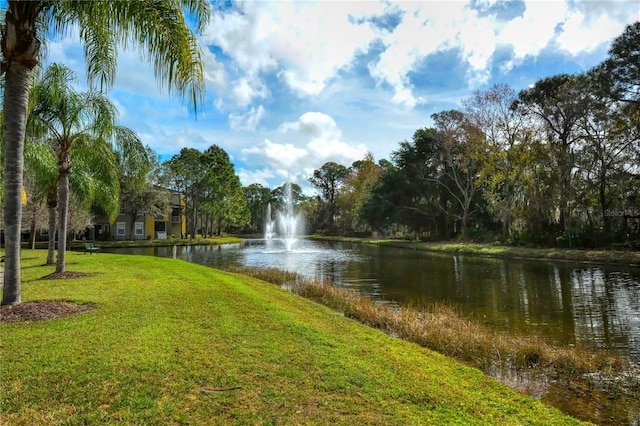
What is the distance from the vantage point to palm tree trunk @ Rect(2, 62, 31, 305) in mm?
6621

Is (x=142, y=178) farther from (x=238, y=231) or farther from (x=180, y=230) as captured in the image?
(x=238, y=231)

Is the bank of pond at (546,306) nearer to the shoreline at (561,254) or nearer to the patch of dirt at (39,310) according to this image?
the shoreline at (561,254)

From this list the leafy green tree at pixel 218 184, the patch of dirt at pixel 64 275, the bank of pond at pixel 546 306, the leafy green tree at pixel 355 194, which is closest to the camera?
the bank of pond at pixel 546 306

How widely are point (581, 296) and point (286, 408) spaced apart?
1309 centimetres

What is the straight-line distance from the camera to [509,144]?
116ft

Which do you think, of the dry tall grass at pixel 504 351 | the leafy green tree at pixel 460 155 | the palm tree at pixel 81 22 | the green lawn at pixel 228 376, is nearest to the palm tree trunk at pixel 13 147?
the palm tree at pixel 81 22

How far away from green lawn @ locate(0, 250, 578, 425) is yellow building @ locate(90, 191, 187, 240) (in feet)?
144

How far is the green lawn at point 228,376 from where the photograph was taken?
3.74m

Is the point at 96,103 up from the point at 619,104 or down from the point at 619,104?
down

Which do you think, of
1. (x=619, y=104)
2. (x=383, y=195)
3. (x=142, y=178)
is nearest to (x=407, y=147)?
(x=383, y=195)

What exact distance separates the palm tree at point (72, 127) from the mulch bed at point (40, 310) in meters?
5.70

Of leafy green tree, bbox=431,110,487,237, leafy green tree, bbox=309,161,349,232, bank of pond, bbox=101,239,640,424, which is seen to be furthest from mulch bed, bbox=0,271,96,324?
leafy green tree, bbox=309,161,349,232

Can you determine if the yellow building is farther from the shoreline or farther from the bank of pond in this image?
the bank of pond

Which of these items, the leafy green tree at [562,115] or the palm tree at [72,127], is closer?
the palm tree at [72,127]
